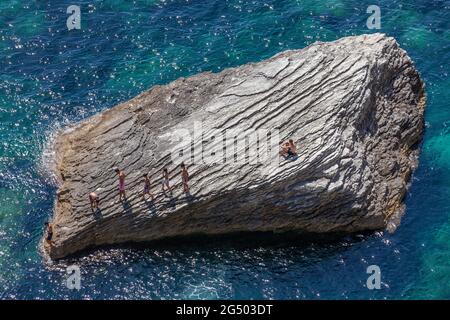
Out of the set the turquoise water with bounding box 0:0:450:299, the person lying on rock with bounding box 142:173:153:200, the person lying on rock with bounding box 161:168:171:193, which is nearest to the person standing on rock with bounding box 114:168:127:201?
the person lying on rock with bounding box 142:173:153:200

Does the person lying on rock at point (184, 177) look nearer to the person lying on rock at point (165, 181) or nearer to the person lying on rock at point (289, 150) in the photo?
the person lying on rock at point (165, 181)

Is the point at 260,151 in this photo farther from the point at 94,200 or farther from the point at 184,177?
the point at 94,200

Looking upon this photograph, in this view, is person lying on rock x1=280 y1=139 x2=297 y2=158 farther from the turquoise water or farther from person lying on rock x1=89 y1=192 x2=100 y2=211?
person lying on rock x1=89 y1=192 x2=100 y2=211

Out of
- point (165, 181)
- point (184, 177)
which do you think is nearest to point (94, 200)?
point (165, 181)

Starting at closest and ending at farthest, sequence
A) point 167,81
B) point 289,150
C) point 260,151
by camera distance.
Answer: point 289,150 → point 260,151 → point 167,81

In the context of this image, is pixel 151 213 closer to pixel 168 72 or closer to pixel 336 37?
pixel 168 72
